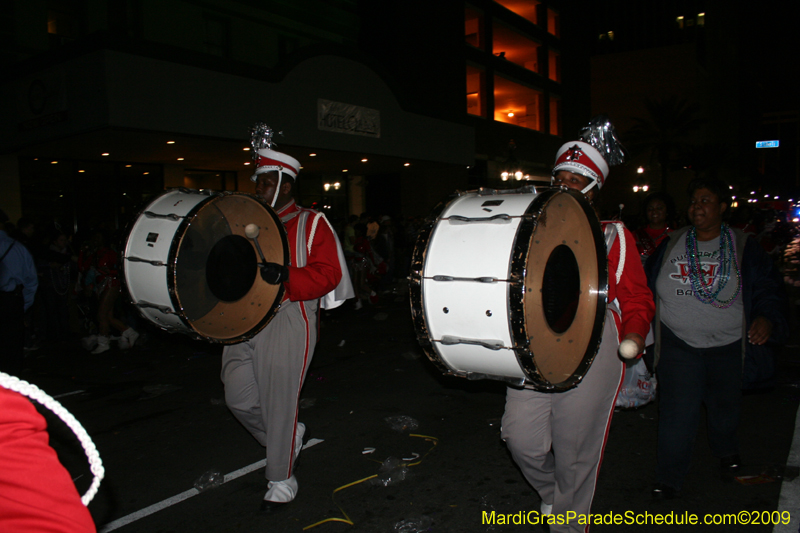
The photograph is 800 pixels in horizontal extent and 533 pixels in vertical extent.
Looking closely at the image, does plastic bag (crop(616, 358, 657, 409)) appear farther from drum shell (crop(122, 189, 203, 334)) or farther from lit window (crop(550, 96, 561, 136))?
lit window (crop(550, 96, 561, 136))

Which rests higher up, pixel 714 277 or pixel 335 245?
pixel 335 245

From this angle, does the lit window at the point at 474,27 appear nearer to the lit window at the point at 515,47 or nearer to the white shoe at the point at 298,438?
the lit window at the point at 515,47

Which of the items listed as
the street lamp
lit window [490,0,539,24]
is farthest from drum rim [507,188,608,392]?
lit window [490,0,539,24]

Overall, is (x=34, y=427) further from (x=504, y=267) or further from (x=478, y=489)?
(x=478, y=489)

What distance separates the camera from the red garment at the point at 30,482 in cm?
85

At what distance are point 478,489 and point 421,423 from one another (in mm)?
1310

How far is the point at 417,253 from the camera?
2551 millimetres

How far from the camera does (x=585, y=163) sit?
2.90 meters

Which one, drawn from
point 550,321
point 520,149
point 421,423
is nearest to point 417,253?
point 550,321

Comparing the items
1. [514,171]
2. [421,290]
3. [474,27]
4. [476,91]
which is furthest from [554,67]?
[421,290]

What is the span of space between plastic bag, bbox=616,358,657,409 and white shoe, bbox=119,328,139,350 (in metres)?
7.08

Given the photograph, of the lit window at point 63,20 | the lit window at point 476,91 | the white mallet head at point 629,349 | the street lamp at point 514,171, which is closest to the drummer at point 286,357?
the white mallet head at point 629,349

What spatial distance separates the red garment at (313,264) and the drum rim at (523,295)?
1.45 meters

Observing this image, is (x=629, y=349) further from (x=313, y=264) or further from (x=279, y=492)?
(x=279, y=492)
